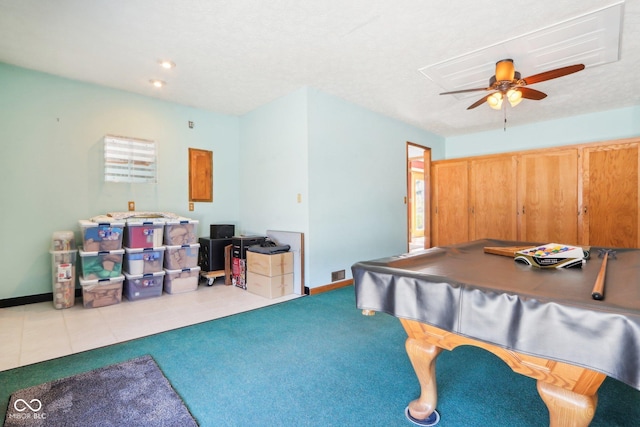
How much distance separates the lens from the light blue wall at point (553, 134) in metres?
4.59

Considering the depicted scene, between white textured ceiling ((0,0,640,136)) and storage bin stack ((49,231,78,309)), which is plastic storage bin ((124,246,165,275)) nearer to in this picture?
storage bin stack ((49,231,78,309))

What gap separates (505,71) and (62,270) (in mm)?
4893

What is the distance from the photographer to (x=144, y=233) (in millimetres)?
3500

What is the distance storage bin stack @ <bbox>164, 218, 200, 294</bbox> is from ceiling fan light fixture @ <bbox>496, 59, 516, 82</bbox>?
377 cm

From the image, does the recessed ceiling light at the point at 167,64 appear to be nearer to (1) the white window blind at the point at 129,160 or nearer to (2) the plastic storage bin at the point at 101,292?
(1) the white window blind at the point at 129,160

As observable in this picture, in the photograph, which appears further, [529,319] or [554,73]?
[554,73]

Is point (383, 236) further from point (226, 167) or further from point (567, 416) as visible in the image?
point (567, 416)

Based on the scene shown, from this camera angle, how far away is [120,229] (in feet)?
11.0

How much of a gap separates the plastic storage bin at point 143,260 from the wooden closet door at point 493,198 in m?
5.23

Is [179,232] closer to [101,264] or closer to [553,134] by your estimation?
[101,264]

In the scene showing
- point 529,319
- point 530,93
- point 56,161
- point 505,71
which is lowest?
point 529,319

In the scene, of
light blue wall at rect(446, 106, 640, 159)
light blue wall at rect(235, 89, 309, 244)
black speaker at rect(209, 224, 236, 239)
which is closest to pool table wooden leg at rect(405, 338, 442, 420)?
light blue wall at rect(235, 89, 309, 244)

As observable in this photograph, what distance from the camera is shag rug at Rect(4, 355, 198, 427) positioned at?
146cm

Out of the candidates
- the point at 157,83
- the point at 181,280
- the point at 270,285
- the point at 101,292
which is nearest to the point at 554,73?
the point at 270,285
